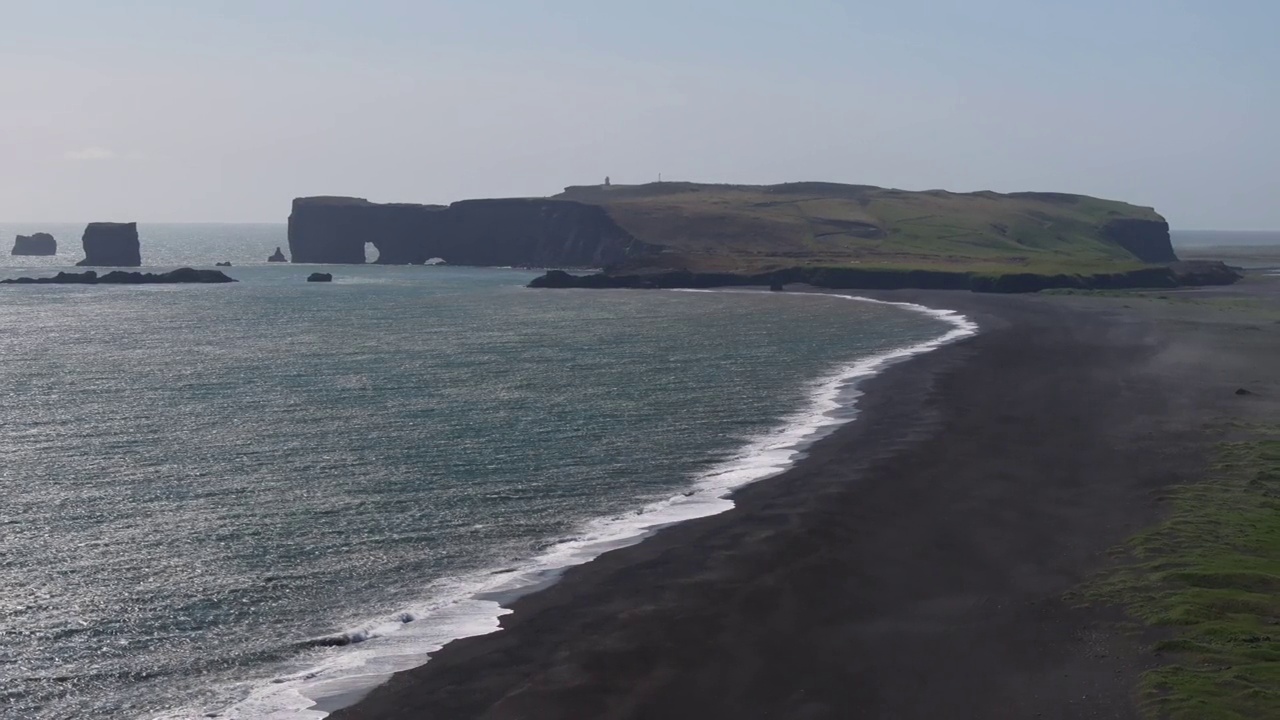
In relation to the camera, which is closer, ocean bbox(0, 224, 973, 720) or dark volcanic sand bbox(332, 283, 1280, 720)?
dark volcanic sand bbox(332, 283, 1280, 720)

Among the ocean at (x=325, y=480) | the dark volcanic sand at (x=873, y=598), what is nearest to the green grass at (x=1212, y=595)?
the dark volcanic sand at (x=873, y=598)

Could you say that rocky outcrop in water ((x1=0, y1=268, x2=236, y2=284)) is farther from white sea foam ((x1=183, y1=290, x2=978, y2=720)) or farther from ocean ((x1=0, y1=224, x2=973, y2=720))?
white sea foam ((x1=183, y1=290, x2=978, y2=720))

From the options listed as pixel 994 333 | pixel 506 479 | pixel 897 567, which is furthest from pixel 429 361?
pixel 897 567

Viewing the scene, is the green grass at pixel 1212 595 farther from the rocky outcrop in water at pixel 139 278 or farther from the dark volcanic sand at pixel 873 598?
the rocky outcrop in water at pixel 139 278

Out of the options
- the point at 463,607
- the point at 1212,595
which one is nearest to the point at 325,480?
the point at 463,607

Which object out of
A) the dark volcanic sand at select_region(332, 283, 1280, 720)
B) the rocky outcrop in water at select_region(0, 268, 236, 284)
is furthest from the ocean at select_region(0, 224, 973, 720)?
the rocky outcrop in water at select_region(0, 268, 236, 284)

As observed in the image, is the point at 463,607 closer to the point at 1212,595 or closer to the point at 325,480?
the point at 325,480
